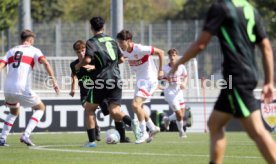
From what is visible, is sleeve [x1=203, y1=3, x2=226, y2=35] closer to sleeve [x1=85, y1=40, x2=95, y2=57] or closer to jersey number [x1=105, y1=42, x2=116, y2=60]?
sleeve [x1=85, y1=40, x2=95, y2=57]

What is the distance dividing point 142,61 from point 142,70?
238 mm

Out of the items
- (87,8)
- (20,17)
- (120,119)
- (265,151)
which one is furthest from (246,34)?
(87,8)

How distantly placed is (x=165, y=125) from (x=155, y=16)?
202 feet

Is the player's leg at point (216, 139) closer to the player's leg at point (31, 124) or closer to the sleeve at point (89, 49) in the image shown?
the sleeve at point (89, 49)

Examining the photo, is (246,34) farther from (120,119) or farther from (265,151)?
(120,119)

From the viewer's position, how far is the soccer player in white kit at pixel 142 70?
16.7m

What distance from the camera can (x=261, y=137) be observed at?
852 cm

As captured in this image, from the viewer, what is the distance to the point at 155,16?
277 ft

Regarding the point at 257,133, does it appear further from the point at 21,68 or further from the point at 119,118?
the point at 21,68

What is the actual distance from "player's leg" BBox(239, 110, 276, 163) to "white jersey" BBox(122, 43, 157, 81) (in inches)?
332

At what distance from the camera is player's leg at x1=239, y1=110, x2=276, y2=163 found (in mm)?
8508

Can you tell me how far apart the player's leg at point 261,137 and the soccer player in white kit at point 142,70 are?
773cm

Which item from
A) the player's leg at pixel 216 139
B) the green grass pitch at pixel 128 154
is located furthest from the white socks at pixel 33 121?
the player's leg at pixel 216 139

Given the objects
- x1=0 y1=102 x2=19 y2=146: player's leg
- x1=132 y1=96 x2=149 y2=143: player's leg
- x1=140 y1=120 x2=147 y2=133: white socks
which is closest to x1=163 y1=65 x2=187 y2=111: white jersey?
x1=132 y1=96 x2=149 y2=143: player's leg
